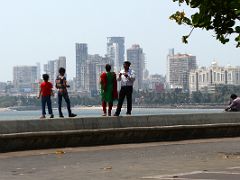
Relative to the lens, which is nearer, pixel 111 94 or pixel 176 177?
pixel 176 177

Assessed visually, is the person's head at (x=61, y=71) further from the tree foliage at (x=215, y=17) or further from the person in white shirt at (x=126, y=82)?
the tree foliage at (x=215, y=17)

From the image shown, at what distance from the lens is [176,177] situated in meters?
10.9

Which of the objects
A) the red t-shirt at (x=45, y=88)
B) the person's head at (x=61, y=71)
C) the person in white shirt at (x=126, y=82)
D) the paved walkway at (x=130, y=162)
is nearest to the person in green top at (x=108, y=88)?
the person in white shirt at (x=126, y=82)

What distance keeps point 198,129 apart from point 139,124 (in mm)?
2034

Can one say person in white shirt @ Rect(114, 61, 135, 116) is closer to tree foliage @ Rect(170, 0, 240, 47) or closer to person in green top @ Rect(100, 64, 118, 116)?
person in green top @ Rect(100, 64, 118, 116)

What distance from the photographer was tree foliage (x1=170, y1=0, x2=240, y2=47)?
47.7ft

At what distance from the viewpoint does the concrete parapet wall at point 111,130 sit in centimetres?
1631

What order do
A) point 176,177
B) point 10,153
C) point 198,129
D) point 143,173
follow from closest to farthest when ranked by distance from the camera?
point 176,177 < point 143,173 < point 10,153 < point 198,129

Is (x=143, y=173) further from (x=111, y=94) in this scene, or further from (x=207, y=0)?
(x=111, y=94)

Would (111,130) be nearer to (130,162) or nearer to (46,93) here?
(46,93)

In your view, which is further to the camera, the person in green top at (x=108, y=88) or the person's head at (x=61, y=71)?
the person's head at (x=61, y=71)

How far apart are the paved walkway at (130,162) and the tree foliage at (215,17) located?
236 centimetres

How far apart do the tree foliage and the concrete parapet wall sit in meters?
3.70

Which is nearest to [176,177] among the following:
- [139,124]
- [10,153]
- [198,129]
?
[10,153]
